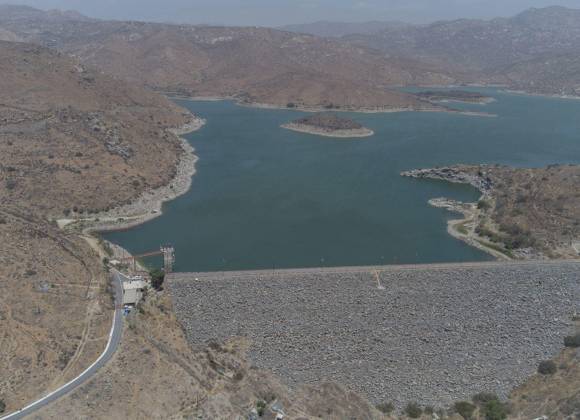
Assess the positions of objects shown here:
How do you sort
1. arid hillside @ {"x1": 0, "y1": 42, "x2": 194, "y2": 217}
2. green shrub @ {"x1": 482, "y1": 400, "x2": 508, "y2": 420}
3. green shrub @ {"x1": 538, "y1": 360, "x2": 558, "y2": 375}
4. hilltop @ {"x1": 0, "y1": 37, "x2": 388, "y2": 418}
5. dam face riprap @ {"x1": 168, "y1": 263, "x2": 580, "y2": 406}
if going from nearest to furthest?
hilltop @ {"x1": 0, "y1": 37, "x2": 388, "y2": 418} → green shrub @ {"x1": 482, "y1": 400, "x2": 508, "y2": 420} → dam face riprap @ {"x1": 168, "y1": 263, "x2": 580, "y2": 406} → green shrub @ {"x1": 538, "y1": 360, "x2": 558, "y2": 375} → arid hillside @ {"x1": 0, "y1": 42, "x2": 194, "y2": 217}

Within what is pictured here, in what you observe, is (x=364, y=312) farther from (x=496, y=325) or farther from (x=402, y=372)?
(x=496, y=325)

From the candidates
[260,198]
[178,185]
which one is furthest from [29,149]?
[260,198]

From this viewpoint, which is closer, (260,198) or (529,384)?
(529,384)

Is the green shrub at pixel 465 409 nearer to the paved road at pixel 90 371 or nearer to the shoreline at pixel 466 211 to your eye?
the shoreline at pixel 466 211

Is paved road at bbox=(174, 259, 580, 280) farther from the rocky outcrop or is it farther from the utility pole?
the rocky outcrop

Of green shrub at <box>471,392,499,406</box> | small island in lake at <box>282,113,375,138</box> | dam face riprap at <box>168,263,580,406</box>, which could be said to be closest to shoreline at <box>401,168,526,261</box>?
dam face riprap at <box>168,263,580,406</box>

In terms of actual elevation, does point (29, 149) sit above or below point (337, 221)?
above

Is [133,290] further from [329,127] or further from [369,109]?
[369,109]

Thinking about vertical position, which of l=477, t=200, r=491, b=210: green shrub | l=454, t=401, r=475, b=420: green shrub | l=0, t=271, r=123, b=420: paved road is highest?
l=477, t=200, r=491, b=210: green shrub
